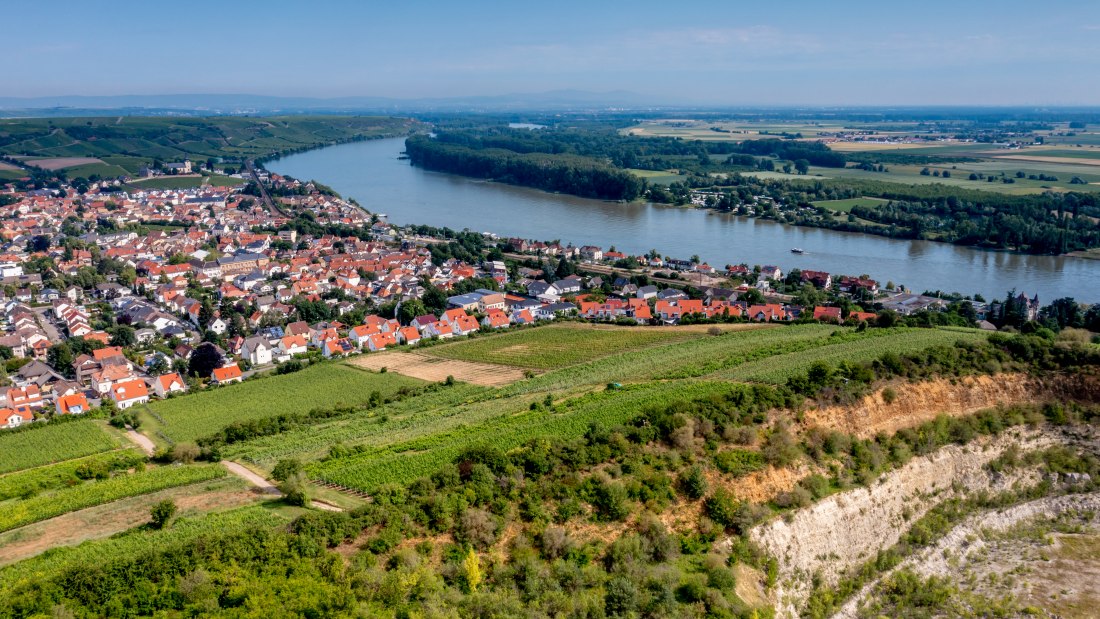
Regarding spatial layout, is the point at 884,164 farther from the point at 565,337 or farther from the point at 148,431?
the point at 148,431

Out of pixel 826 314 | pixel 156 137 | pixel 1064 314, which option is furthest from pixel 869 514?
pixel 156 137

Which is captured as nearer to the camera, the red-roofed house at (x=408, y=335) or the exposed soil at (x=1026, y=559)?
the exposed soil at (x=1026, y=559)

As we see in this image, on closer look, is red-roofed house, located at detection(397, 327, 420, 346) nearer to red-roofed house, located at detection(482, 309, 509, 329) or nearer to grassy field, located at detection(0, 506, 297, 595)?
red-roofed house, located at detection(482, 309, 509, 329)

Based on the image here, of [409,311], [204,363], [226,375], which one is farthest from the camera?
[409,311]

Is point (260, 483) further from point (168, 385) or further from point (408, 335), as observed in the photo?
point (408, 335)

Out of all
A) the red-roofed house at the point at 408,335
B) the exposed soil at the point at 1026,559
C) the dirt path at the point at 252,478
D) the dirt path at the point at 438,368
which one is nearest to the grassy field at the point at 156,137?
the red-roofed house at the point at 408,335

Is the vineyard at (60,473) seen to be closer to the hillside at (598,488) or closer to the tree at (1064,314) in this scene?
the hillside at (598,488)
